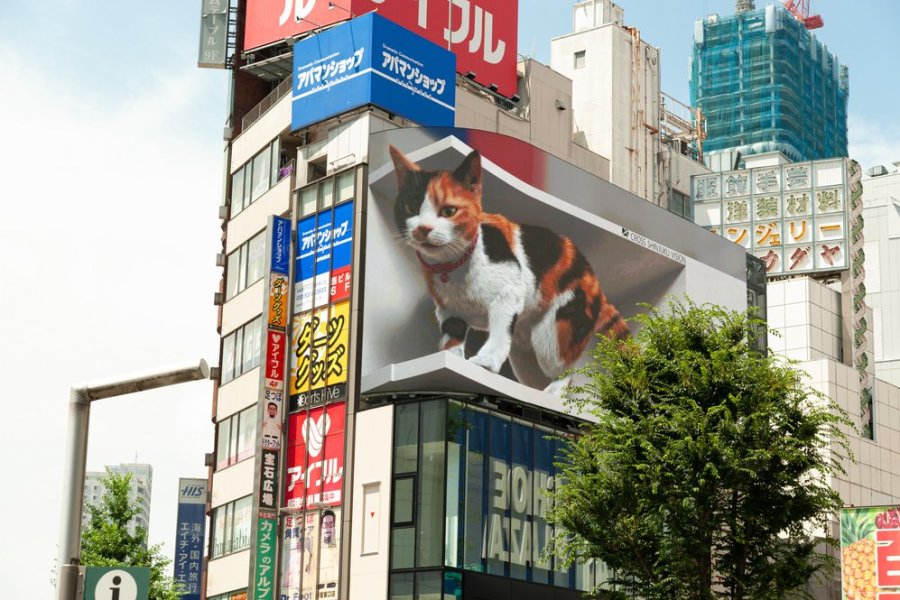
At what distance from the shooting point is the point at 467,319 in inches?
2192

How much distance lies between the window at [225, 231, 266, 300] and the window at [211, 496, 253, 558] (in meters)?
9.75

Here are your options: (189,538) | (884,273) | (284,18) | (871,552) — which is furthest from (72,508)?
(884,273)

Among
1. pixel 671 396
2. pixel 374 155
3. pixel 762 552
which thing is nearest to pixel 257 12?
pixel 374 155

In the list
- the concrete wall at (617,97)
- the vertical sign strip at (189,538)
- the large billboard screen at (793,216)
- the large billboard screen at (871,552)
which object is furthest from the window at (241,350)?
the large billboard screen at (793,216)

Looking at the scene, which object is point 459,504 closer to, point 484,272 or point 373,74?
point 484,272

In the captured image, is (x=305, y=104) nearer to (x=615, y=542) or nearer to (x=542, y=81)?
(x=542, y=81)

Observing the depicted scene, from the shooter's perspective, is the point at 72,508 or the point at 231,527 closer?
the point at 72,508

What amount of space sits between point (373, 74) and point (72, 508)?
42.8 meters

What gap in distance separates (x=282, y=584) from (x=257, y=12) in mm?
28268

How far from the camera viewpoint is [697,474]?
40438 millimetres

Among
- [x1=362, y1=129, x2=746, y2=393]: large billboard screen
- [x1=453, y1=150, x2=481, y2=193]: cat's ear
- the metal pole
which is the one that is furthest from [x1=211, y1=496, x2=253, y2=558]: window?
the metal pole

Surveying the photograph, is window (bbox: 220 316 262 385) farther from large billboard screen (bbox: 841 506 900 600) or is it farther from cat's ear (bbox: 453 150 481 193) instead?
large billboard screen (bbox: 841 506 900 600)

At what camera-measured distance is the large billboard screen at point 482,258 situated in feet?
180

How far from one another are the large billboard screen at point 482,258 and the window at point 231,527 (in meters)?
8.81
